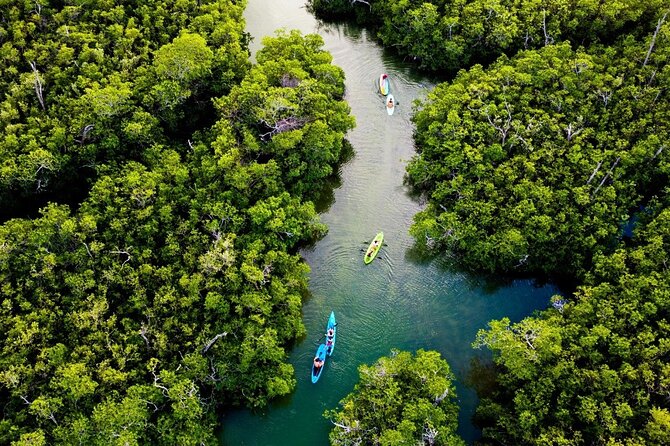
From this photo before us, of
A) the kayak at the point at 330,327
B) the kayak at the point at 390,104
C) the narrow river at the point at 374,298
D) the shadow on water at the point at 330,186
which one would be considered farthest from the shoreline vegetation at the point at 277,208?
the kayak at the point at 390,104

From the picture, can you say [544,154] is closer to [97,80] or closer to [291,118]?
[291,118]

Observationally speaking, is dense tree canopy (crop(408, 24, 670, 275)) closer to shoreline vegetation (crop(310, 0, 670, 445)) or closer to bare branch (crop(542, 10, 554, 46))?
shoreline vegetation (crop(310, 0, 670, 445))

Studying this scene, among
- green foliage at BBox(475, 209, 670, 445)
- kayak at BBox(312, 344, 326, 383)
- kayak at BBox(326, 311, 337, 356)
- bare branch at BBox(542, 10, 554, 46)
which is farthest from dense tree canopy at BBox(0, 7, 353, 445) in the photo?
bare branch at BBox(542, 10, 554, 46)

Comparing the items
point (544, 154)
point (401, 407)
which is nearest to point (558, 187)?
point (544, 154)

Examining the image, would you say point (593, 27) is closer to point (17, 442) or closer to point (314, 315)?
point (314, 315)

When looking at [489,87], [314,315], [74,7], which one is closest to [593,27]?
[489,87]

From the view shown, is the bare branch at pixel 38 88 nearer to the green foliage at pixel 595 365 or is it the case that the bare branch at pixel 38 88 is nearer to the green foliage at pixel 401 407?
the green foliage at pixel 401 407
